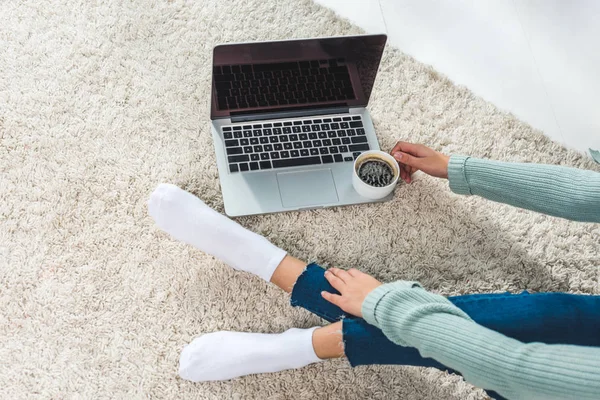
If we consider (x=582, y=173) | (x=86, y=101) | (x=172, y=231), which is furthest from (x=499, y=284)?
(x=86, y=101)

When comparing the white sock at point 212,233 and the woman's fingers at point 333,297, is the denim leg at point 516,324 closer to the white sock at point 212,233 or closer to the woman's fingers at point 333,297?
the woman's fingers at point 333,297

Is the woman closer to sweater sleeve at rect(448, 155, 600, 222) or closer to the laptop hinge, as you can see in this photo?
sweater sleeve at rect(448, 155, 600, 222)

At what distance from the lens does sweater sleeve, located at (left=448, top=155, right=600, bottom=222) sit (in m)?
1.03

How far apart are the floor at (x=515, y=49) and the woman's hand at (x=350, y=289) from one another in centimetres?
65

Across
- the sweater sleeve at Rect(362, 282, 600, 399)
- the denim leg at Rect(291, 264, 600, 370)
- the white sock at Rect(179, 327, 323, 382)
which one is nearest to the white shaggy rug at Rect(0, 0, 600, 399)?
the white sock at Rect(179, 327, 323, 382)

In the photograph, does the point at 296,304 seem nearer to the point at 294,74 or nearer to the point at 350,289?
the point at 350,289

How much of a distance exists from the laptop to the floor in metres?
0.36

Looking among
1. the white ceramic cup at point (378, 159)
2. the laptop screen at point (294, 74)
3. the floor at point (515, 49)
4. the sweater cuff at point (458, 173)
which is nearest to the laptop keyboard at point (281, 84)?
the laptop screen at point (294, 74)

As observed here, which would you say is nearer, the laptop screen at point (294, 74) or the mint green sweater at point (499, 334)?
the mint green sweater at point (499, 334)

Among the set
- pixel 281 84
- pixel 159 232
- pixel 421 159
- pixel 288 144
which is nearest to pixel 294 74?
pixel 281 84

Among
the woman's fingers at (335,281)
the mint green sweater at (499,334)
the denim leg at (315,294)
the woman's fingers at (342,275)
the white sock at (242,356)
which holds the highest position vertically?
the mint green sweater at (499,334)

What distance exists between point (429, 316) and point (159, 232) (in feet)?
1.91

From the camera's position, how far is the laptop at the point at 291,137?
117 centimetres

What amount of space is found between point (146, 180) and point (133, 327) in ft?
Result: 1.01
